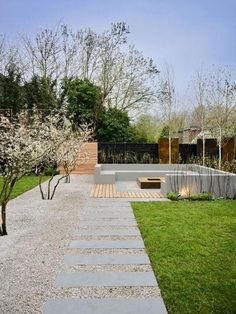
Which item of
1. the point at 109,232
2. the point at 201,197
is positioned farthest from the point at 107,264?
A: the point at 201,197

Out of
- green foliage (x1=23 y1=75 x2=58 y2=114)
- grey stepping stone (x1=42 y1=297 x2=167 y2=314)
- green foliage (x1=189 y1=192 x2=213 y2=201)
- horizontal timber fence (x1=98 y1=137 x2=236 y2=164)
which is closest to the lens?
grey stepping stone (x1=42 y1=297 x2=167 y2=314)

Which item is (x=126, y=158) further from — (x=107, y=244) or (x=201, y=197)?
(x=107, y=244)

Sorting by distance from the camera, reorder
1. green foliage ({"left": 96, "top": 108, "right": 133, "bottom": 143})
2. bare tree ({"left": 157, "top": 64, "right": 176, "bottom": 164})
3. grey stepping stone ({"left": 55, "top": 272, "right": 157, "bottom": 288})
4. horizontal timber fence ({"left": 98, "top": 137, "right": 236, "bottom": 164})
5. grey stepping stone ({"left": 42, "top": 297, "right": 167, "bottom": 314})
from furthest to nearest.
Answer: green foliage ({"left": 96, "top": 108, "right": 133, "bottom": 143}) → bare tree ({"left": 157, "top": 64, "right": 176, "bottom": 164}) → horizontal timber fence ({"left": 98, "top": 137, "right": 236, "bottom": 164}) → grey stepping stone ({"left": 55, "top": 272, "right": 157, "bottom": 288}) → grey stepping stone ({"left": 42, "top": 297, "right": 167, "bottom": 314})

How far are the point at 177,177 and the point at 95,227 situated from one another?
3506 millimetres

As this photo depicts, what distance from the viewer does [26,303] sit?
109 inches

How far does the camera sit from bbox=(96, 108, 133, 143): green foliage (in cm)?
1898

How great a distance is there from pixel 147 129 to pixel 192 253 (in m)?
18.6

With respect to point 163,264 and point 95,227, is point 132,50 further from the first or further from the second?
point 163,264

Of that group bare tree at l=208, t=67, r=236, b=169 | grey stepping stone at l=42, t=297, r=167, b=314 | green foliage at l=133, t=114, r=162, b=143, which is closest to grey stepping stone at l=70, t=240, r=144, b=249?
grey stepping stone at l=42, t=297, r=167, b=314

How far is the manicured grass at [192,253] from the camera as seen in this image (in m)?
2.83

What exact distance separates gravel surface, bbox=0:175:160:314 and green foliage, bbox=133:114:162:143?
45.2ft

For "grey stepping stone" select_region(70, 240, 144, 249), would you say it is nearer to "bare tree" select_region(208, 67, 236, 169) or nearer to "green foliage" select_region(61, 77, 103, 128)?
"bare tree" select_region(208, 67, 236, 169)

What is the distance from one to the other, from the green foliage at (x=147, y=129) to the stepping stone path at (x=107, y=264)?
1476 centimetres

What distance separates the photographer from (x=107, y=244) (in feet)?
14.7
